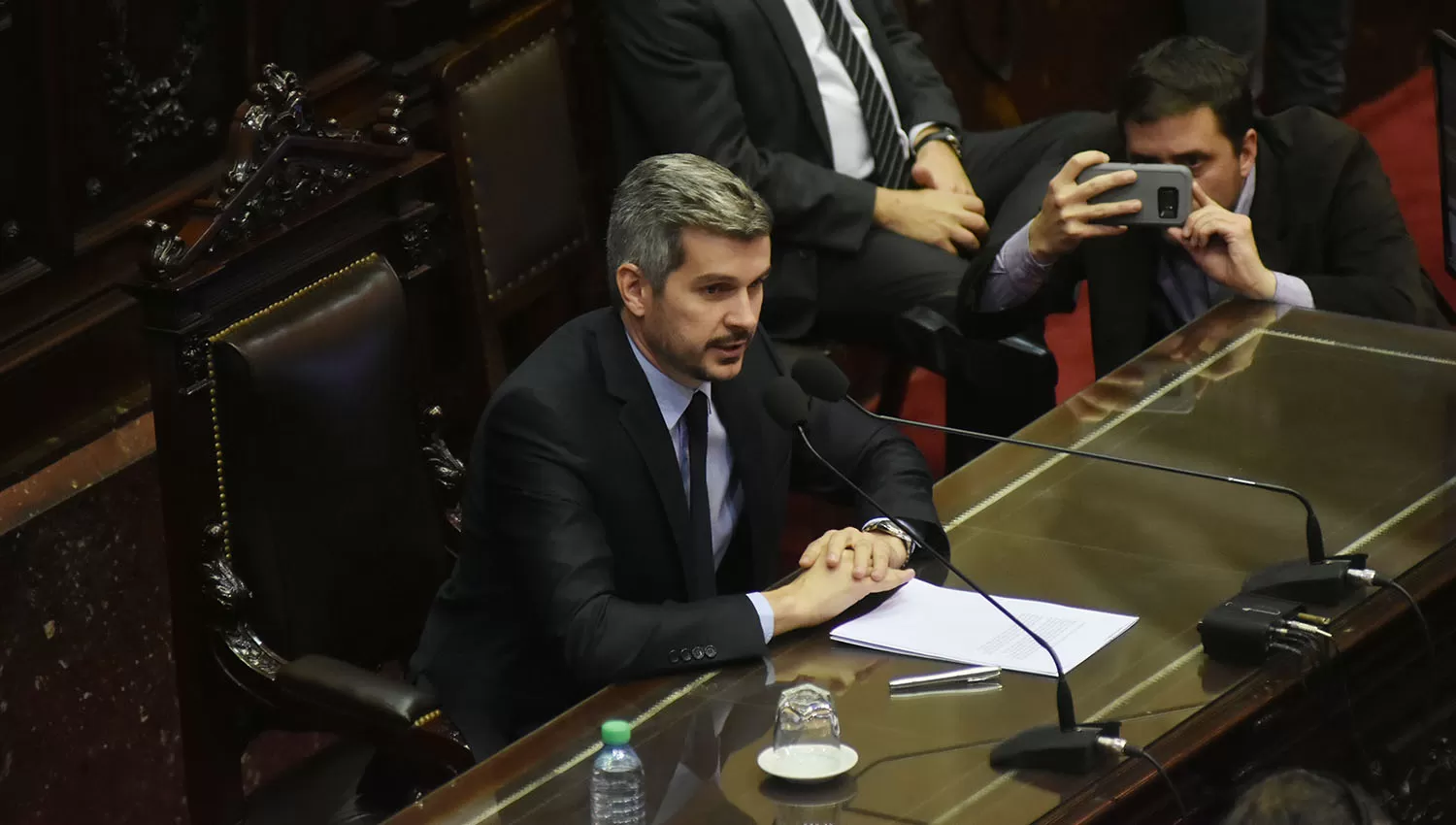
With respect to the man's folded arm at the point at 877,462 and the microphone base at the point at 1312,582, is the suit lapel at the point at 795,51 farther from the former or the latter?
the microphone base at the point at 1312,582

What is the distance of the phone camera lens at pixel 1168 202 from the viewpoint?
2.94m

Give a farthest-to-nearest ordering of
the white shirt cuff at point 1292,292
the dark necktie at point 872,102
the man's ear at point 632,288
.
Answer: the dark necktie at point 872,102, the white shirt cuff at point 1292,292, the man's ear at point 632,288

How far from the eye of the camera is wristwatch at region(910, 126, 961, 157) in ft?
12.7

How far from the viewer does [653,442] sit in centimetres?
239

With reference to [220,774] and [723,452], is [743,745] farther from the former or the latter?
[220,774]

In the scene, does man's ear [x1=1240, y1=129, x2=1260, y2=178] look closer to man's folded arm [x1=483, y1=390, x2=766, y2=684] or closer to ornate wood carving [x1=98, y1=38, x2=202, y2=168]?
man's folded arm [x1=483, y1=390, x2=766, y2=684]

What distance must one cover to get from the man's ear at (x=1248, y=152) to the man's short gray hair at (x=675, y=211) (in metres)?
1.05

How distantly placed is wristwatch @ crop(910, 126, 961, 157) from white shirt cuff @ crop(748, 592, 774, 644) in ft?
6.24

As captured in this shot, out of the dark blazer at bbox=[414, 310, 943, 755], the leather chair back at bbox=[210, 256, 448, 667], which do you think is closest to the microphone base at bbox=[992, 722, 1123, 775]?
the dark blazer at bbox=[414, 310, 943, 755]

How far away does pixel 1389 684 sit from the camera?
2.13m

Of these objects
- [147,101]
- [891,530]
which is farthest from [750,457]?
[147,101]

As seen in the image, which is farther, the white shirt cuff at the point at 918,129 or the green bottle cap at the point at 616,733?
the white shirt cuff at the point at 918,129

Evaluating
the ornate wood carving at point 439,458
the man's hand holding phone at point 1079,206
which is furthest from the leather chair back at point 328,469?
the man's hand holding phone at point 1079,206

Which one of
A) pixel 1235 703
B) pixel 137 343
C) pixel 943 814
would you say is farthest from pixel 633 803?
pixel 137 343
